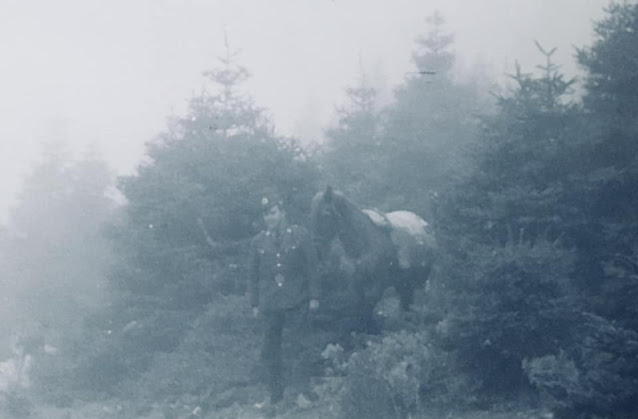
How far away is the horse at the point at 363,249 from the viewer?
350 inches

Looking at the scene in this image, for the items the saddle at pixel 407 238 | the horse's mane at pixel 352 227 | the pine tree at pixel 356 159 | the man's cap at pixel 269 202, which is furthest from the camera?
the pine tree at pixel 356 159

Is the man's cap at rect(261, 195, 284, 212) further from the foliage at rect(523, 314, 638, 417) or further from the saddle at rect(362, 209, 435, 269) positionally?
the foliage at rect(523, 314, 638, 417)

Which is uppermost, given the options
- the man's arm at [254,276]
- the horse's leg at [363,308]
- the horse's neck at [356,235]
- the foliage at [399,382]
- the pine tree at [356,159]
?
the pine tree at [356,159]

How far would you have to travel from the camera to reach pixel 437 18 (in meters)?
23.1

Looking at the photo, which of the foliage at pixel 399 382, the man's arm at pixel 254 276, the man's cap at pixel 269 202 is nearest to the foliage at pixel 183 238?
the man's cap at pixel 269 202

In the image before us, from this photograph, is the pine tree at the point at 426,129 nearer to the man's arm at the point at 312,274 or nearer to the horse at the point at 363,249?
the horse at the point at 363,249

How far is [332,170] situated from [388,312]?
7.41m

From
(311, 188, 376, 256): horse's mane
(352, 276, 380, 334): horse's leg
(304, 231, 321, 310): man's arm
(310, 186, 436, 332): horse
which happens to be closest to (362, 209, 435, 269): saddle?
(310, 186, 436, 332): horse

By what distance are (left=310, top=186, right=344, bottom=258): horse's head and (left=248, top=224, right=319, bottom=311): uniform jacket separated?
0.19 metres

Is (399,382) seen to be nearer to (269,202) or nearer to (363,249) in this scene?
(363,249)

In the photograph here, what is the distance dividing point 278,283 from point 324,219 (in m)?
1.12

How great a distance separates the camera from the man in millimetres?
8500

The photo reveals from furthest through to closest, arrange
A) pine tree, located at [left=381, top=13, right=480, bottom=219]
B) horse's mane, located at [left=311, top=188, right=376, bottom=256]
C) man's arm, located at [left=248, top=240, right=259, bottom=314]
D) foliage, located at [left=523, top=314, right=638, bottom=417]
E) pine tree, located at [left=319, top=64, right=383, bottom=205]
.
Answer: pine tree, located at [left=381, top=13, right=480, bottom=219]
pine tree, located at [left=319, top=64, right=383, bottom=205]
horse's mane, located at [left=311, top=188, right=376, bottom=256]
man's arm, located at [left=248, top=240, right=259, bottom=314]
foliage, located at [left=523, top=314, right=638, bottom=417]

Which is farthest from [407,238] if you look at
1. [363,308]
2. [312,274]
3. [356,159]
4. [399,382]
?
[356,159]
